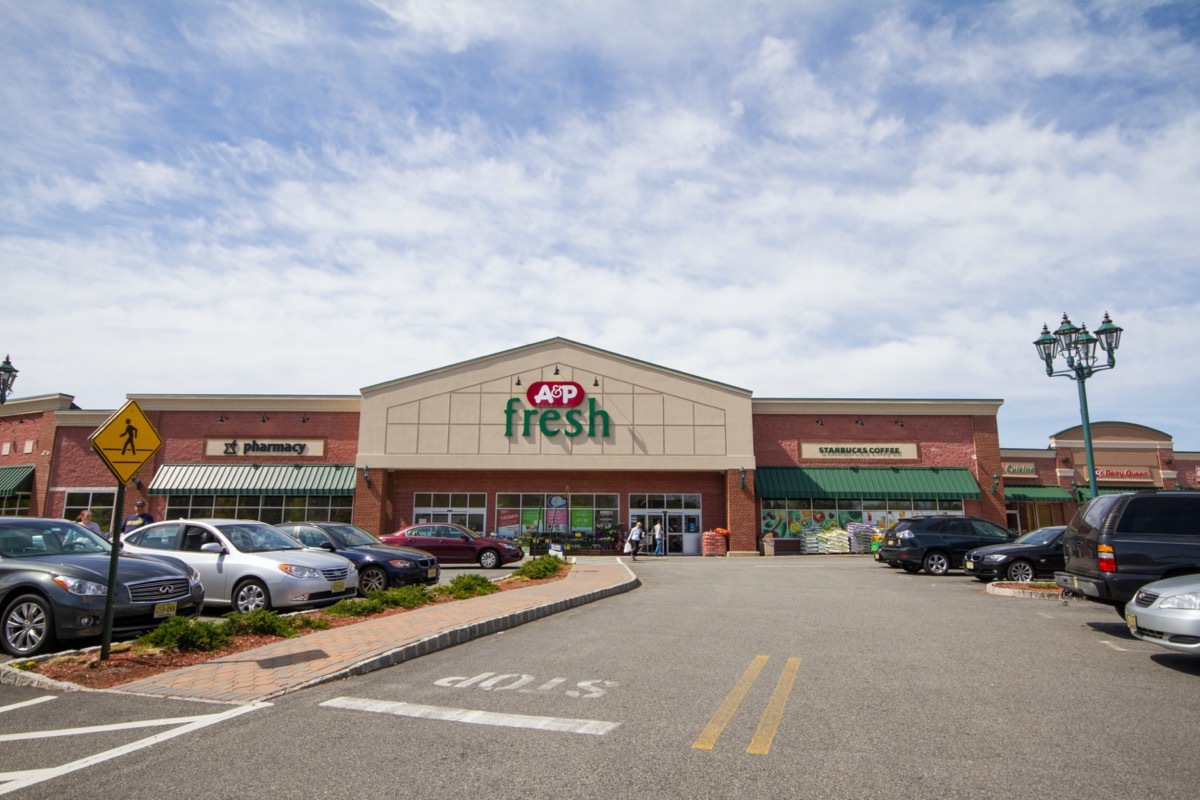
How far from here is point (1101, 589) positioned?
32.6ft

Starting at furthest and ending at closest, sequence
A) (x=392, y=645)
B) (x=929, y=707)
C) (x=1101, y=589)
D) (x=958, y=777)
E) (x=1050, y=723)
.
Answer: (x=1101, y=589), (x=392, y=645), (x=929, y=707), (x=1050, y=723), (x=958, y=777)

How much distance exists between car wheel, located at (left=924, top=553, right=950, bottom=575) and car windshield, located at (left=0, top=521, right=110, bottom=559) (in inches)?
714

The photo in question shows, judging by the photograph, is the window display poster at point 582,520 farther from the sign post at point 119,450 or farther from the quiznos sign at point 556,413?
the sign post at point 119,450

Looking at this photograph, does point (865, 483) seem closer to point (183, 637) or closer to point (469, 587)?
point (469, 587)

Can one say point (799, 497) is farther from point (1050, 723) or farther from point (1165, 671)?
point (1050, 723)

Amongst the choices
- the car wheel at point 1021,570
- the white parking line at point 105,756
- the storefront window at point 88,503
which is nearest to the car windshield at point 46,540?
the white parking line at point 105,756

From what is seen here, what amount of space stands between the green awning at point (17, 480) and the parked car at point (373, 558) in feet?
88.7

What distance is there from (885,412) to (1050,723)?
31.7 meters

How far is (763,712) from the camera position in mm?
6016

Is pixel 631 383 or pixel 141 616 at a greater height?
pixel 631 383

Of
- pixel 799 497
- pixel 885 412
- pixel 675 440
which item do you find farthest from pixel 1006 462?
pixel 675 440

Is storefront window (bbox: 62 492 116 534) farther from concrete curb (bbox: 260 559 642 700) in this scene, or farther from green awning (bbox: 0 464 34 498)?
concrete curb (bbox: 260 559 642 700)

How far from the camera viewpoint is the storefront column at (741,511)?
110 feet

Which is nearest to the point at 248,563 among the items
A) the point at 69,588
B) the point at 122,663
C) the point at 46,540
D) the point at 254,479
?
the point at 46,540
